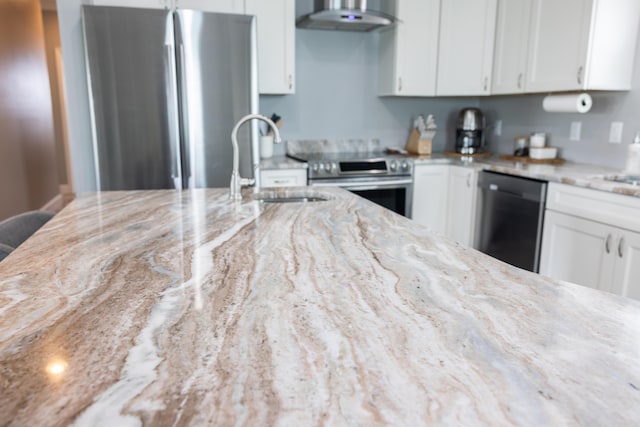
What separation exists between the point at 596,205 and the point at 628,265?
343mm

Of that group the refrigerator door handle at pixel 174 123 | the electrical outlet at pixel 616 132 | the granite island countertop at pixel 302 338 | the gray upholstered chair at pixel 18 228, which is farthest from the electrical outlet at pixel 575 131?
the gray upholstered chair at pixel 18 228

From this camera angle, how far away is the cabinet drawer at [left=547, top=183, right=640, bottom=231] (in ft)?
7.48

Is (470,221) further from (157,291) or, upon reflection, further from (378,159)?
(157,291)

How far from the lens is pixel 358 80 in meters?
4.07

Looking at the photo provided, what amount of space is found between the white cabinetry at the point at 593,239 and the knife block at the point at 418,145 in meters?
1.32

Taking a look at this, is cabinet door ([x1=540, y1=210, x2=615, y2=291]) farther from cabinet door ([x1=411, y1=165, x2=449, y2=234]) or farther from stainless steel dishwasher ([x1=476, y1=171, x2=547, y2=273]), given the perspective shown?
cabinet door ([x1=411, y1=165, x2=449, y2=234])

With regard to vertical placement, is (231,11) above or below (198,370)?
above

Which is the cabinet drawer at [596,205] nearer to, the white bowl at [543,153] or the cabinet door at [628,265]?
the cabinet door at [628,265]

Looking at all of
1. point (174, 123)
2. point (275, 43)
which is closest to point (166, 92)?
point (174, 123)

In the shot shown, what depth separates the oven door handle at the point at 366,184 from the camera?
3416 millimetres

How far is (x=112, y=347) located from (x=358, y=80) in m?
3.61

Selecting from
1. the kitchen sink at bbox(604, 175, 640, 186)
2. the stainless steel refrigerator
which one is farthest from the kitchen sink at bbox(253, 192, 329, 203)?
the kitchen sink at bbox(604, 175, 640, 186)

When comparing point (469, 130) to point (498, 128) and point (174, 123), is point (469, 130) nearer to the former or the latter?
point (498, 128)

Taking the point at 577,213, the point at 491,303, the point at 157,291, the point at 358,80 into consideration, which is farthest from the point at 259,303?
the point at 358,80
